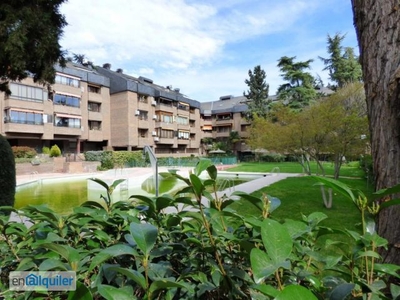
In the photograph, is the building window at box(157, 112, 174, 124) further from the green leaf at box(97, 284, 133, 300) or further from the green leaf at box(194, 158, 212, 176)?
the green leaf at box(97, 284, 133, 300)

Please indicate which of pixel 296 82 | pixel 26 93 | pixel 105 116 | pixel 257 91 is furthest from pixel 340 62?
pixel 26 93

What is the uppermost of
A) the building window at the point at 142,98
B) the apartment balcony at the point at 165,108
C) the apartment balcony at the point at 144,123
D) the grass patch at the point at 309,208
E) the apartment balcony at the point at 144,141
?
the building window at the point at 142,98

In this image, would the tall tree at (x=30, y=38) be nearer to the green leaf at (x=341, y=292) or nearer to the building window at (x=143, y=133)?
the green leaf at (x=341, y=292)

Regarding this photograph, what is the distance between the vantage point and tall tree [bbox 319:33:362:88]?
1320 inches

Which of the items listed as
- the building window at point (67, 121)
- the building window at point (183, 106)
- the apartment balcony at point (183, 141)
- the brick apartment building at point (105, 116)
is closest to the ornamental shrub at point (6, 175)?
the brick apartment building at point (105, 116)

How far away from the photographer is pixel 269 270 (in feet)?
1.95

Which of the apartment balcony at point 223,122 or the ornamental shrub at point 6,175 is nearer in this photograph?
the ornamental shrub at point 6,175

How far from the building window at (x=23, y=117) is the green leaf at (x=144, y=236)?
109 feet

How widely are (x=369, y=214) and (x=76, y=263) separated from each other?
92cm

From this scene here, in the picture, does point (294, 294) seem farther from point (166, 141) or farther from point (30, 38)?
point (166, 141)

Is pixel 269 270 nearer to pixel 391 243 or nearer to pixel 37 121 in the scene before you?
pixel 391 243

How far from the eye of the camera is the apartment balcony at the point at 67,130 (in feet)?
104

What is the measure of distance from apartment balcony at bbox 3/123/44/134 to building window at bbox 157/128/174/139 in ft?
56.6

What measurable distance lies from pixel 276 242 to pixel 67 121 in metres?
36.3
